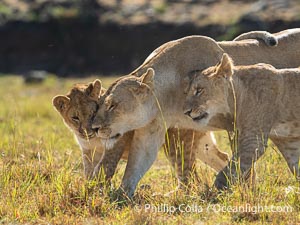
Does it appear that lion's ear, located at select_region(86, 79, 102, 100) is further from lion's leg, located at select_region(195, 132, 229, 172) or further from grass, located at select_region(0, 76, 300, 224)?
lion's leg, located at select_region(195, 132, 229, 172)

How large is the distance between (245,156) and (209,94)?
65 cm

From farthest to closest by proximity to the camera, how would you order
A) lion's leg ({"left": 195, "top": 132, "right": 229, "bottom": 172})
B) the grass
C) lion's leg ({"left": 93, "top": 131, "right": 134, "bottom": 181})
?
lion's leg ({"left": 195, "top": 132, "right": 229, "bottom": 172}), lion's leg ({"left": 93, "top": 131, "right": 134, "bottom": 181}), the grass

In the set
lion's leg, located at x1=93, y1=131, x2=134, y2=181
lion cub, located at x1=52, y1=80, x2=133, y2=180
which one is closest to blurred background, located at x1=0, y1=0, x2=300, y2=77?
lion cub, located at x1=52, y1=80, x2=133, y2=180

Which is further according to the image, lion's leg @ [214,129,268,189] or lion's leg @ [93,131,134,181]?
lion's leg @ [93,131,134,181]

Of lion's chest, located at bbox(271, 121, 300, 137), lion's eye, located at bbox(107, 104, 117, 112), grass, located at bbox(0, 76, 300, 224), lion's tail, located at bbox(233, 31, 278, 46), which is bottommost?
grass, located at bbox(0, 76, 300, 224)

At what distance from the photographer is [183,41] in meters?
7.90

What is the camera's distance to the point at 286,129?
7.33m

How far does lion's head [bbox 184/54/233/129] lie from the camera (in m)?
7.28

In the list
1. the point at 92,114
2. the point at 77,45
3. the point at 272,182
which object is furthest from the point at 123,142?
the point at 77,45

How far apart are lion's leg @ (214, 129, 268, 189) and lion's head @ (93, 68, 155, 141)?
2.95ft

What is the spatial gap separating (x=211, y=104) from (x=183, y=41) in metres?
0.80

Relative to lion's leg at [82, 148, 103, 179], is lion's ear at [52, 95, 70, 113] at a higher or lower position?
higher

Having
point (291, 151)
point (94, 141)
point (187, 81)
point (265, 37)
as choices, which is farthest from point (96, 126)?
point (265, 37)

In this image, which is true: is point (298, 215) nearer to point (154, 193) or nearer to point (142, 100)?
point (154, 193)
